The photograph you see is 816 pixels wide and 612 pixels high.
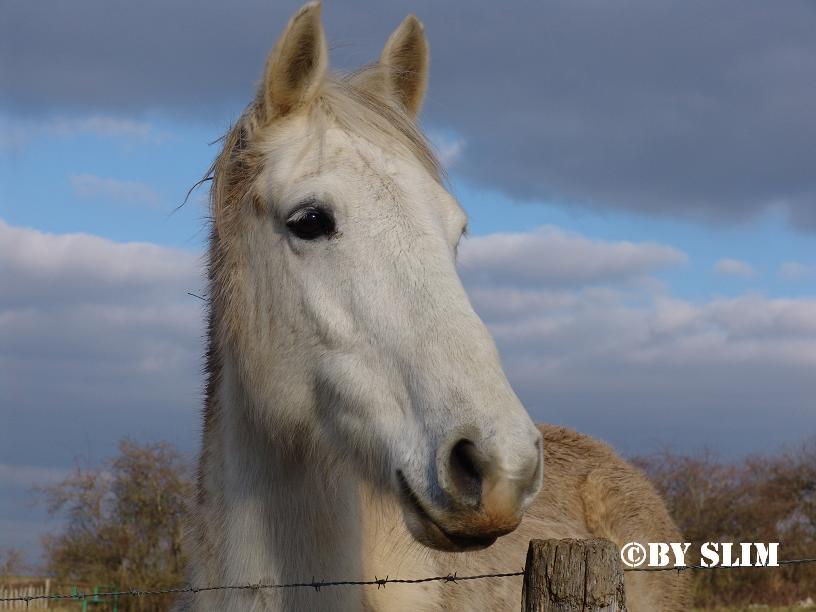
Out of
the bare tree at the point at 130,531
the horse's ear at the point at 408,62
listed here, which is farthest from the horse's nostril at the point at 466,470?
the bare tree at the point at 130,531

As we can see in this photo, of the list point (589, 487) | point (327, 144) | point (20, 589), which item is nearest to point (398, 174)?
point (327, 144)

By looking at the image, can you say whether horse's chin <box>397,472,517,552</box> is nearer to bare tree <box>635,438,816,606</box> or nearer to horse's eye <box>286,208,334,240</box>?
horse's eye <box>286,208,334,240</box>

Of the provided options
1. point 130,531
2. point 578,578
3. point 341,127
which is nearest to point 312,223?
point 341,127

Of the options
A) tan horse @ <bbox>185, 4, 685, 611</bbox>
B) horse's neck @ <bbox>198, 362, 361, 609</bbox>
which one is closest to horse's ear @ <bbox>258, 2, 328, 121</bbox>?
tan horse @ <bbox>185, 4, 685, 611</bbox>

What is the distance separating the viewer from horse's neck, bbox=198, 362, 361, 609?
3367 millimetres

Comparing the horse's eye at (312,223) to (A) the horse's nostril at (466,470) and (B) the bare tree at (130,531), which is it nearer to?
(A) the horse's nostril at (466,470)

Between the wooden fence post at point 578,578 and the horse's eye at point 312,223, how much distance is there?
138 cm

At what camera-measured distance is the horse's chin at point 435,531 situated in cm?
264

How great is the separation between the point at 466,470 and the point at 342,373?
0.67m

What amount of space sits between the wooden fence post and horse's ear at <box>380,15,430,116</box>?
96.8 inches

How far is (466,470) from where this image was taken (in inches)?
105

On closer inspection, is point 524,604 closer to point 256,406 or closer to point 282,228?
point 256,406

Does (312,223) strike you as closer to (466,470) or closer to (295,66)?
(295,66)

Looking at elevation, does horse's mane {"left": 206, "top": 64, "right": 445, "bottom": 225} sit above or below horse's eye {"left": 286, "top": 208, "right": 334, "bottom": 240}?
above
